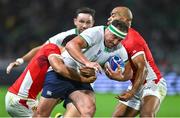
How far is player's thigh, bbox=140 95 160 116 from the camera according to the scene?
23.0ft

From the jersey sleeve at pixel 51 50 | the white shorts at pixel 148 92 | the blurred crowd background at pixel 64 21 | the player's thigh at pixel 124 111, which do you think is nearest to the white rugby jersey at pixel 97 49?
the jersey sleeve at pixel 51 50

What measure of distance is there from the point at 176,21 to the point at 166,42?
2.50 ft

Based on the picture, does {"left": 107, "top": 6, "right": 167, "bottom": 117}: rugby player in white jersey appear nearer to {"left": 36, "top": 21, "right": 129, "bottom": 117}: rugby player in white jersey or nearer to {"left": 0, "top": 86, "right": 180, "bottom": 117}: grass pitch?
{"left": 36, "top": 21, "right": 129, "bottom": 117}: rugby player in white jersey

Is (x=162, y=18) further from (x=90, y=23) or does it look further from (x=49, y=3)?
(x=90, y=23)

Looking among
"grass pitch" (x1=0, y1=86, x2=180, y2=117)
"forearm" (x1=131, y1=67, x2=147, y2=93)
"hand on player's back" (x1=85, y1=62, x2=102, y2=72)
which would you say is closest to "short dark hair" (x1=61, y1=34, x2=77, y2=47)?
"forearm" (x1=131, y1=67, x2=147, y2=93)

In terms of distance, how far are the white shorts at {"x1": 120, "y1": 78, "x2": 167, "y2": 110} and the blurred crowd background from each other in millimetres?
9463

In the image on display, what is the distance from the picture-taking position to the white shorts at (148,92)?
7121mm

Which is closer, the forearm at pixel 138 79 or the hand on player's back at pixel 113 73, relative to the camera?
the hand on player's back at pixel 113 73

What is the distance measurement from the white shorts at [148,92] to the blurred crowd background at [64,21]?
9463mm

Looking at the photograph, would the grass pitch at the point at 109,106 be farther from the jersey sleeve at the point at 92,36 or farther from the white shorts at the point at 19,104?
the jersey sleeve at the point at 92,36

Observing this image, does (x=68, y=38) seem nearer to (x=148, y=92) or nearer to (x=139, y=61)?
(x=139, y=61)

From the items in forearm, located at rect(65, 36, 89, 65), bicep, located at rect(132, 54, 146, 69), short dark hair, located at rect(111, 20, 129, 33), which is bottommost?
bicep, located at rect(132, 54, 146, 69)

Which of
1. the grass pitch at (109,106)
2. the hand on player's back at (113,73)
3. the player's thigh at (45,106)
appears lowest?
the grass pitch at (109,106)

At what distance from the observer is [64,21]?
17797 millimetres
